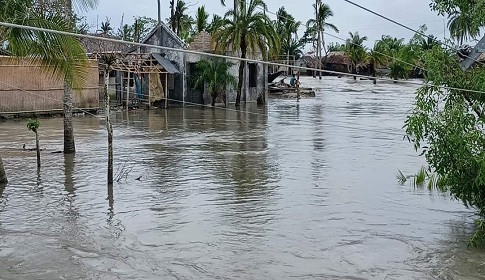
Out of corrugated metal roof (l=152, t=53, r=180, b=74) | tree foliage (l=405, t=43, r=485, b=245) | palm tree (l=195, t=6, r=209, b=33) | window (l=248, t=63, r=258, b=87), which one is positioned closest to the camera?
tree foliage (l=405, t=43, r=485, b=245)

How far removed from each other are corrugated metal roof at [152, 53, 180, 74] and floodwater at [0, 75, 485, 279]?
11.1 m

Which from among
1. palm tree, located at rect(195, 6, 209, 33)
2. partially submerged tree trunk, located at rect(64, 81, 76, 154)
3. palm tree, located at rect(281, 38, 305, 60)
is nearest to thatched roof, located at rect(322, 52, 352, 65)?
palm tree, located at rect(281, 38, 305, 60)

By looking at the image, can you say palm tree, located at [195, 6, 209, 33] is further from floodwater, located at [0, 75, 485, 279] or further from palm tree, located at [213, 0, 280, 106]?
floodwater, located at [0, 75, 485, 279]

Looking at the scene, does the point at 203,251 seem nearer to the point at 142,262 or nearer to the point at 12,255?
the point at 142,262

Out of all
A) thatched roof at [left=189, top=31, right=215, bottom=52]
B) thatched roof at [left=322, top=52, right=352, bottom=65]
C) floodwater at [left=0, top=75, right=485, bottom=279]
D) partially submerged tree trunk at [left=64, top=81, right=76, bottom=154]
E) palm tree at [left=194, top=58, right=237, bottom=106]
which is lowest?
floodwater at [left=0, top=75, right=485, bottom=279]

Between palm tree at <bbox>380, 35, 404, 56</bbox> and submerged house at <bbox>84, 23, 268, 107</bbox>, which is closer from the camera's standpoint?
palm tree at <bbox>380, 35, 404, 56</bbox>

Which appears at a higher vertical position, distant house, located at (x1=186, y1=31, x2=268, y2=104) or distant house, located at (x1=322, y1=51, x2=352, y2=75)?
distant house, located at (x1=322, y1=51, x2=352, y2=75)

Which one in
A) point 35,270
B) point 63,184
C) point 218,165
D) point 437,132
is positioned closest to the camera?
point 35,270

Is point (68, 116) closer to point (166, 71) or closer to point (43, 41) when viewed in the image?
point (43, 41)

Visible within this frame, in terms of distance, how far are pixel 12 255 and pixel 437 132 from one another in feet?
19.0

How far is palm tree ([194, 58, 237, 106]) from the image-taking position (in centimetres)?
3034

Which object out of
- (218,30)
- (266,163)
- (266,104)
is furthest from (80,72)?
(266,104)

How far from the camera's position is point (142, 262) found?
321 inches

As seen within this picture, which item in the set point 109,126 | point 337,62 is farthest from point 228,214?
point 337,62
